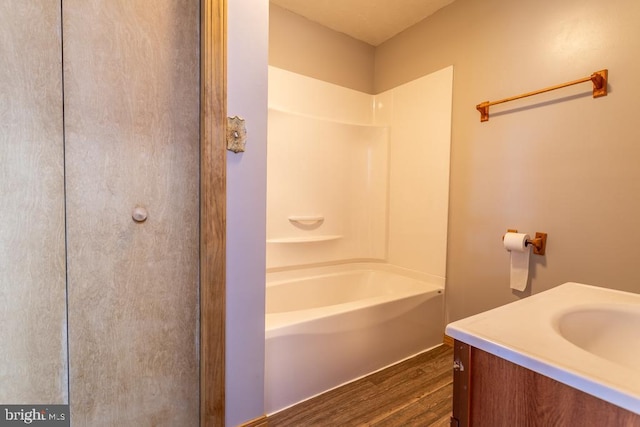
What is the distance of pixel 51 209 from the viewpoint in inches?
38.1

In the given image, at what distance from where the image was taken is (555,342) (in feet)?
1.91

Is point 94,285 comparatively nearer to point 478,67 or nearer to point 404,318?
point 404,318

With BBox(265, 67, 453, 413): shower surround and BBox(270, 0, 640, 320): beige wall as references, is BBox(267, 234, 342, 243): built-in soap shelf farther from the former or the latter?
BBox(270, 0, 640, 320): beige wall

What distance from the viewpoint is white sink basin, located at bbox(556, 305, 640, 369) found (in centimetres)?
73

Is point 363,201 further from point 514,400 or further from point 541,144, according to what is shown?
point 514,400

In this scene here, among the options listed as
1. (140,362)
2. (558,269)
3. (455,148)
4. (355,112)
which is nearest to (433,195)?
(455,148)

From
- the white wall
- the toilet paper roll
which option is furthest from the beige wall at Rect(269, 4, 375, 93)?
the toilet paper roll

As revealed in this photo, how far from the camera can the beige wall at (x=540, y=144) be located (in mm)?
1423

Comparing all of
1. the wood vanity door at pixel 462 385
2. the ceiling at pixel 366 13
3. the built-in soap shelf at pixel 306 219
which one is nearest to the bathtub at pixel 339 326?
the built-in soap shelf at pixel 306 219

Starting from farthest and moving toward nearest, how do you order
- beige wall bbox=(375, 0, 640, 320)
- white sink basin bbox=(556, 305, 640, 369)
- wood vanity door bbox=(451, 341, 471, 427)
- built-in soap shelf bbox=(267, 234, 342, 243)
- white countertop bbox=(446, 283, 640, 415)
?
built-in soap shelf bbox=(267, 234, 342, 243) → beige wall bbox=(375, 0, 640, 320) → white sink basin bbox=(556, 305, 640, 369) → wood vanity door bbox=(451, 341, 471, 427) → white countertop bbox=(446, 283, 640, 415)

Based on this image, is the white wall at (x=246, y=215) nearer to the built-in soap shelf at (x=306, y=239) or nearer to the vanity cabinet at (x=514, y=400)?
the vanity cabinet at (x=514, y=400)

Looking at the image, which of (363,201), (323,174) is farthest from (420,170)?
(323,174)

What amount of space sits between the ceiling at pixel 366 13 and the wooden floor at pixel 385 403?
2686mm

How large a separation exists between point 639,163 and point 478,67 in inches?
43.8
